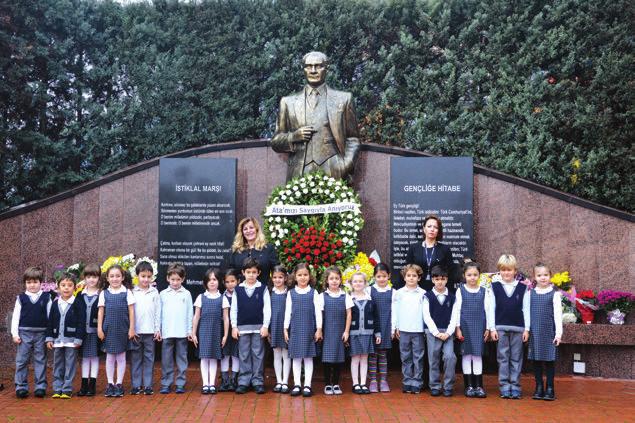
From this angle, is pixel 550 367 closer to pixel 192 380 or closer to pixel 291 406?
pixel 291 406

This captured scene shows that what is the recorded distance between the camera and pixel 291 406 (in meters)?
6.69

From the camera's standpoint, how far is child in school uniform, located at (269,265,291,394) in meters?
7.48

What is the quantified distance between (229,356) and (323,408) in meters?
1.46

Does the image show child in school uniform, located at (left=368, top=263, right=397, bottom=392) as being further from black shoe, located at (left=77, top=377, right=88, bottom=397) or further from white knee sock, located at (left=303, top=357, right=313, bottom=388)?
black shoe, located at (left=77, top=377, right=88, bottom=397)

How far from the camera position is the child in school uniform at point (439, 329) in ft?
24.2

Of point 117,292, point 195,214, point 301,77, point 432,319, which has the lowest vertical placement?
point 432,319

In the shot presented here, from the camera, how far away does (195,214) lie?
34.3 ft

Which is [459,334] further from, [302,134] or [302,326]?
[302,134]

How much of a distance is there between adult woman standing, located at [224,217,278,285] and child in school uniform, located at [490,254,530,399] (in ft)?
8.38

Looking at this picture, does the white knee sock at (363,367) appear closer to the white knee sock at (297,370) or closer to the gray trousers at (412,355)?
the gray trousers at (412,355)

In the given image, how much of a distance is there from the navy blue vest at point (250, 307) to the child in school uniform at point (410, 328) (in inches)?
57.1

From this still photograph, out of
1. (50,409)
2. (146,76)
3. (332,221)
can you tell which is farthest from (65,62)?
(50,409)

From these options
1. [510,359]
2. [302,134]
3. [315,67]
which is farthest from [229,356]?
[315,67]

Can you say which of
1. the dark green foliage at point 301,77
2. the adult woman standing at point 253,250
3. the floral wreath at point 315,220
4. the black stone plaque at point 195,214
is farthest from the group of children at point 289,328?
the dark green foliage at point 301,77
